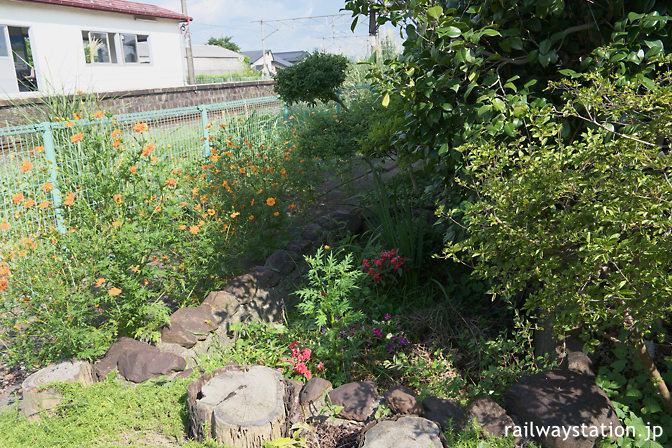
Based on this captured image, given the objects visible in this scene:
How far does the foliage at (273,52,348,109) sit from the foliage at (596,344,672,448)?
5.42m

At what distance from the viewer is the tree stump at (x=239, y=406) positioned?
2.44 meters

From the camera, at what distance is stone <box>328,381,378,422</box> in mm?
2633

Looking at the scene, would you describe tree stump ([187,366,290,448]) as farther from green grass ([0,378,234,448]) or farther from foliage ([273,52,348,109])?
foliage ([273,52,348,109])

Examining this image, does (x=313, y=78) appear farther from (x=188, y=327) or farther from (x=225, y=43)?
(x=225, y=43)

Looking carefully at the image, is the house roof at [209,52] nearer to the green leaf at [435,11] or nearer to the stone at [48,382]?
the stone at [48,382]

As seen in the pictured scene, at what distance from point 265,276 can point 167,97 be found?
1424cm

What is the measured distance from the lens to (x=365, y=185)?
6.27 m

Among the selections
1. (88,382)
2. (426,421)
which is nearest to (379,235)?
(426,421)

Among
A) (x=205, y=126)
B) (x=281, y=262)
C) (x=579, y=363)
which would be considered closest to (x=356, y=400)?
(x=579, y=363)

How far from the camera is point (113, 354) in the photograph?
3.13 metres

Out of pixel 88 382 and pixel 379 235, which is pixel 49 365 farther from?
pixel 379 235

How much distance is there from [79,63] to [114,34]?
2315 mm

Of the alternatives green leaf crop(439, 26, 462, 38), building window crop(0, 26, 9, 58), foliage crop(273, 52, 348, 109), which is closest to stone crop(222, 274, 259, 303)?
green leaf crop(439, 26, 462, 38)

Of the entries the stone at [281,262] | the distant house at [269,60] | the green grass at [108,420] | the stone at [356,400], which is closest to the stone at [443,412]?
the stone at [356,400]
